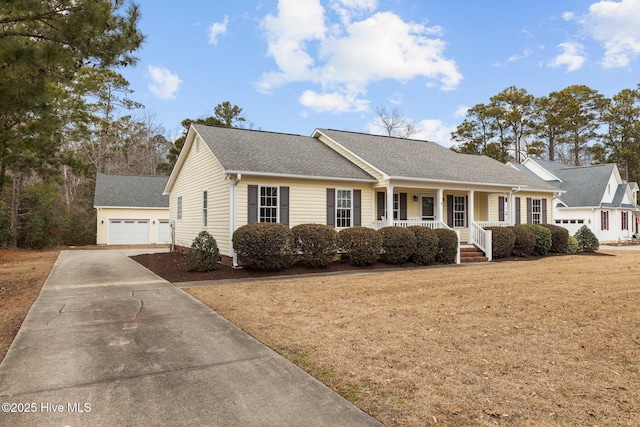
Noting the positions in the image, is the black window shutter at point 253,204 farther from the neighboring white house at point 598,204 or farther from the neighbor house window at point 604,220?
the neighbor house window at point 604,220

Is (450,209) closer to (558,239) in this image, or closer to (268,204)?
(558,239)

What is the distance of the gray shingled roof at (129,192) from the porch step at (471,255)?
20.8 metres

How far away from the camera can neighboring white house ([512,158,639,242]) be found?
1166 inches

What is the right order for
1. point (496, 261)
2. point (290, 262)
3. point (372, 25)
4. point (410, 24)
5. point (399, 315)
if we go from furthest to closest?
point (372, 25)
point (410, 24)
point (496, 261)
point (290, 262)
point (399, 315)

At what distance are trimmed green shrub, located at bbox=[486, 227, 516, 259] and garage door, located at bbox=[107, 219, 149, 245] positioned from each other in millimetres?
22881

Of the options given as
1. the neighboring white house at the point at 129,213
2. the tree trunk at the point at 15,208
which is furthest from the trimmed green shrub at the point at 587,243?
the tree trunk at the point at 15,208

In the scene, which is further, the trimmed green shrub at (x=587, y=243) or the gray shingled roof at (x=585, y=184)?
the gray shingled roof at (x=585, y=184)

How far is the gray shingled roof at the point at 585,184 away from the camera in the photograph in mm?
29734

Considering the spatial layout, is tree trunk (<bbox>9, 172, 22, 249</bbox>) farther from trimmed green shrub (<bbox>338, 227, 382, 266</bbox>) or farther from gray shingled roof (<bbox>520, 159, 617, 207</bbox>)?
gray shingled roof (<bbox>520, 159, 617, 207</bbox>)

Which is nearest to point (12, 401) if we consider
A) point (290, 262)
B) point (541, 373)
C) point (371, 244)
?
point (541, 373)

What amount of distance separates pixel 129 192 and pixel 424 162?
69.4 feet

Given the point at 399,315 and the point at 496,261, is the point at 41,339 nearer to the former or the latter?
the point at 399,315

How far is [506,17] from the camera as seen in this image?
1766 centimetres

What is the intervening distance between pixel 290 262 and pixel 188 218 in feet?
24.0
